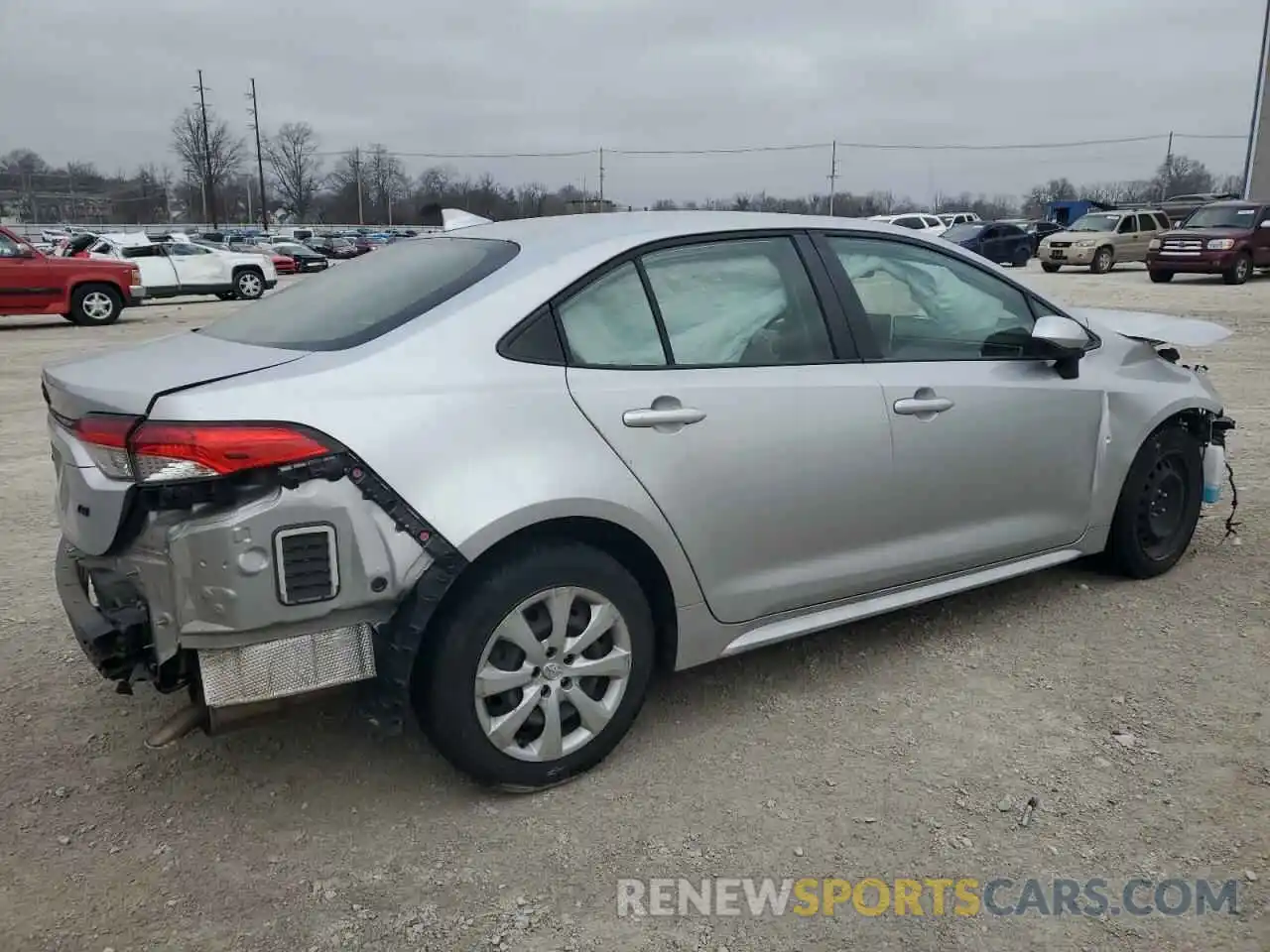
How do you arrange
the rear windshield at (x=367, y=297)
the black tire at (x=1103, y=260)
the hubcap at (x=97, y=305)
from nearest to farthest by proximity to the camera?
the rear windshield at (x=367, y=297), the hubcap at (x=97, y=305), the black tire at (x=1103, y=260)

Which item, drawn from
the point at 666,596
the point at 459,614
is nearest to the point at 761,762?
the point at 666,596

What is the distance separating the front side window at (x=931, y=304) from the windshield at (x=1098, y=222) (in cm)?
2624

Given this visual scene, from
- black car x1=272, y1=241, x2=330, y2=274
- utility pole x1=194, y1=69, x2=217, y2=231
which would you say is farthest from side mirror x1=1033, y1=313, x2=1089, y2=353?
utility pole x1=194, y1=69, x2=217, y2=231

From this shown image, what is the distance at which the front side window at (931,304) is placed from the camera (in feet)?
11.5

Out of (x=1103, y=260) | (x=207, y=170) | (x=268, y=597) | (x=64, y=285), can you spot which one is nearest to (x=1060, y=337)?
(x=268, y=597)

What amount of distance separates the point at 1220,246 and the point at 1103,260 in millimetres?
5538

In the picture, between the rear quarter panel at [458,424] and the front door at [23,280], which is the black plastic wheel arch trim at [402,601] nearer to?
the rear quarter panel at [458,424]

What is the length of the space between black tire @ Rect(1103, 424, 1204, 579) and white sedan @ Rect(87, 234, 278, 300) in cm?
2106

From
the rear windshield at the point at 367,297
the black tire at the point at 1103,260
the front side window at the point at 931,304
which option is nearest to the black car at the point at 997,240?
the black tire at the point at 1103,260

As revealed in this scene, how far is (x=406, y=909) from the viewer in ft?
7.88

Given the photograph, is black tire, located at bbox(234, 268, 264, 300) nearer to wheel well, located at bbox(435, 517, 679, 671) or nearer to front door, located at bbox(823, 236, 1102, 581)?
front door, located at bbox(823, 236, 1102, 581)

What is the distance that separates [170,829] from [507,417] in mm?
1422

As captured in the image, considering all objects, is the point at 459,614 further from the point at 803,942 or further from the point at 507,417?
the point at 803,942

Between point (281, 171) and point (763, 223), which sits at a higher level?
point (281, 171)
